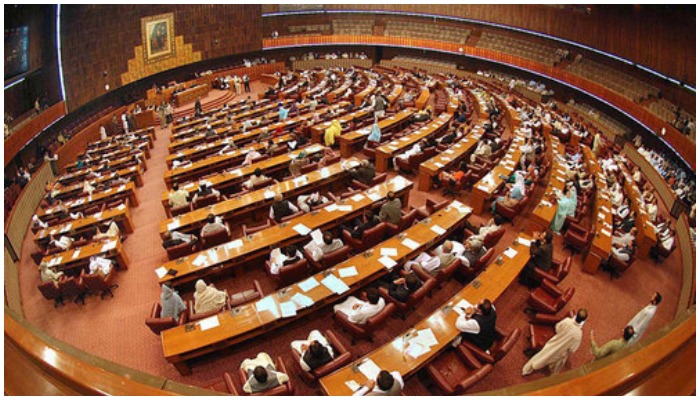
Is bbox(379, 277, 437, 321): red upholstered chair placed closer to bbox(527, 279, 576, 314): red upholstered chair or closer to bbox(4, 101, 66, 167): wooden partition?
bbox(527, 279, 576, 314): red upholstered chair

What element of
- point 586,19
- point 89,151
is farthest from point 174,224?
point 586,19

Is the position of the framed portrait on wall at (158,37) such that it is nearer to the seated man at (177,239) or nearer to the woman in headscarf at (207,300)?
the seated man at (177,239)

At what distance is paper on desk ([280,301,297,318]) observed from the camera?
5.11m

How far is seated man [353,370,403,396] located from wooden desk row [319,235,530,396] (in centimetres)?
16

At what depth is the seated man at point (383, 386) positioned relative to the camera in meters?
3.85

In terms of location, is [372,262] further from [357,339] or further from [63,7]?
[63,7]

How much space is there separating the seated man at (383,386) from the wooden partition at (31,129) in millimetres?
12444

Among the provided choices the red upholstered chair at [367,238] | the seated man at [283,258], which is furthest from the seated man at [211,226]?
the red upholstered chair at [367,238]

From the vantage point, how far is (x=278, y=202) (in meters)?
7.33

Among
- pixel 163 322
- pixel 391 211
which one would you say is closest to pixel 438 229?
pixel 391 211

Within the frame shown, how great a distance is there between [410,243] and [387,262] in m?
0.66

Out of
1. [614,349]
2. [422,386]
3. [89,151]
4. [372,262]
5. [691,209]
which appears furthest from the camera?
[89,151]

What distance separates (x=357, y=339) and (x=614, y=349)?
3.07 m

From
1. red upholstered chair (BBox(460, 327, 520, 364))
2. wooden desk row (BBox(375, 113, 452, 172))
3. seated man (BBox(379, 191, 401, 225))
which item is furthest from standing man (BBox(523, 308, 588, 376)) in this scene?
wooden desk row (BBox(375, 113, 452, 172))
